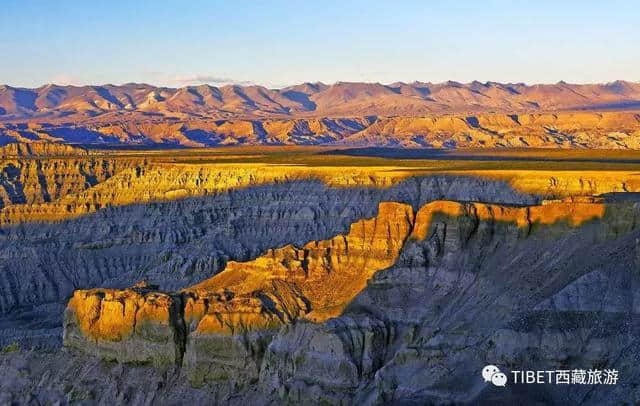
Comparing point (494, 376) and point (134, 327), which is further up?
point (494, 376)

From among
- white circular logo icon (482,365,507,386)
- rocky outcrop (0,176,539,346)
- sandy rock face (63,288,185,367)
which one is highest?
white circular logo icon (482,365,507,386)

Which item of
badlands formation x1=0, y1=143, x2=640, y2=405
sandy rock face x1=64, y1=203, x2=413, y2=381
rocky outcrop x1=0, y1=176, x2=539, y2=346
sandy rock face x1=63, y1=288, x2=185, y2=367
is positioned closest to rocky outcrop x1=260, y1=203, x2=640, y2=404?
badlands formation x1=0, y1=143, x2=640, y2=405

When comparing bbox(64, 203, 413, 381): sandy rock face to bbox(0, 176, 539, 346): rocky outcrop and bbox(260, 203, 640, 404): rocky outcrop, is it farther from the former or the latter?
bbox(0, 176, 539, 346): rocky outcrop

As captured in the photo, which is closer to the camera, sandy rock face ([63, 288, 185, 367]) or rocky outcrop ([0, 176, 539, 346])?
sandy rock face ([63, 288, 185, 367])

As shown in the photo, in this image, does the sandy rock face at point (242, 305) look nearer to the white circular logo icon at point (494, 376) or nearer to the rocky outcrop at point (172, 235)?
the white circular logo icon at point (494, 376)

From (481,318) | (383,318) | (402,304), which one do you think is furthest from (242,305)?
(481,318)

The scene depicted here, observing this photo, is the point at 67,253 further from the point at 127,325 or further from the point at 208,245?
the point at 127,325

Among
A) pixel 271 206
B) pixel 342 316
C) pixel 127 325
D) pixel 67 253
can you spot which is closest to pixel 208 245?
pixel 271 206

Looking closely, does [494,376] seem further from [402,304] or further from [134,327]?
[134,327]
